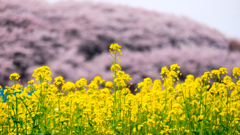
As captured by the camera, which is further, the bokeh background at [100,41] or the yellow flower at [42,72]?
the bokeh background at [100,41]

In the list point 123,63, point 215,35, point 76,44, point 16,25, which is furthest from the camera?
point 215,35

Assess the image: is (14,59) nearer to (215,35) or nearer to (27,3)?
(27,3)

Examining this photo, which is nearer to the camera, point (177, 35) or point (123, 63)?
point (123, 63)

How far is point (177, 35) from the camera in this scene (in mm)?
9922

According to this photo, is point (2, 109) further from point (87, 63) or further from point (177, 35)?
point (177, 35)

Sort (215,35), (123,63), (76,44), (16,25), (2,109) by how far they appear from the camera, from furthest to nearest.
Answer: (215,35), (16,25), (76,44), (123,63), (2,109)

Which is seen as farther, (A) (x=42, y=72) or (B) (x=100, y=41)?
(B) (x=100, y=41)

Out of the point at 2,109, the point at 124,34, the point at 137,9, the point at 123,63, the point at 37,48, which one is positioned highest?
the point at 137,9

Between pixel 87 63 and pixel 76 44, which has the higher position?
pixel 76 44

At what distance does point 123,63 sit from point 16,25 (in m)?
5.17

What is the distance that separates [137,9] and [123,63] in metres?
4.44

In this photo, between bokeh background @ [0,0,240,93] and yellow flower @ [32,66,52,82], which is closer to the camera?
yellow flower @ [32,66,52,82]

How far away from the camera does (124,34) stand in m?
9.54

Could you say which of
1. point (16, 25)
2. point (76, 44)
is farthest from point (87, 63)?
point (16, 25)
